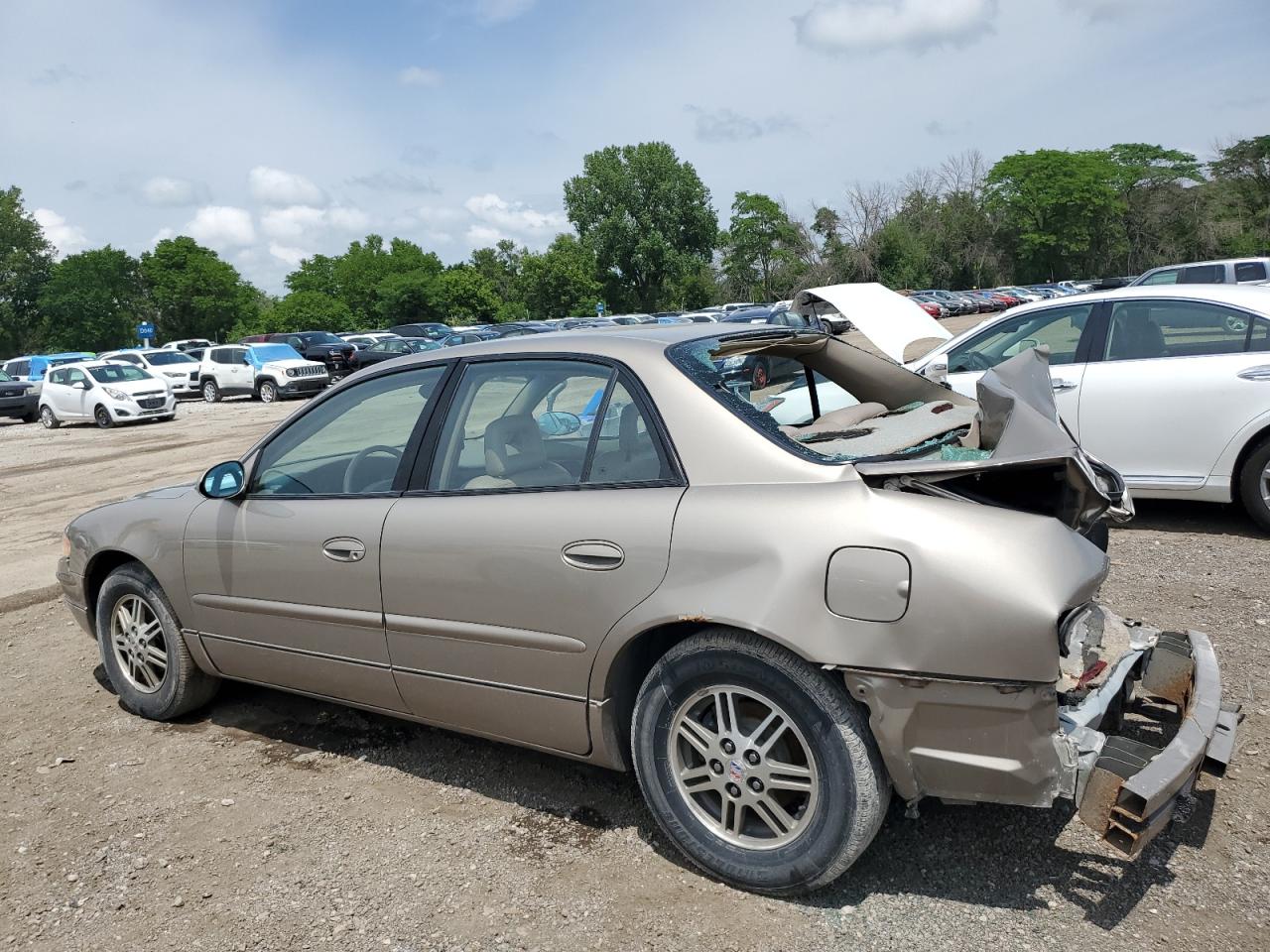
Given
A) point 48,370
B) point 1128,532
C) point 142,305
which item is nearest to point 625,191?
point 142,305

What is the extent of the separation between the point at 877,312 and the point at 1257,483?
134 inches

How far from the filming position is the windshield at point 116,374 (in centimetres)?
2333

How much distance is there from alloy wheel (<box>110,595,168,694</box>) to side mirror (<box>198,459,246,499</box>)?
829 millimetres

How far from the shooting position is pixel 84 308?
81625 mm

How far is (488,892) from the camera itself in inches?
121

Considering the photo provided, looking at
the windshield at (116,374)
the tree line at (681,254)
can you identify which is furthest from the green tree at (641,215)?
the windshield at (116,374)

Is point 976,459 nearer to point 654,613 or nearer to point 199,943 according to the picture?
point 654,613

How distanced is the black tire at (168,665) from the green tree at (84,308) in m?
88.9

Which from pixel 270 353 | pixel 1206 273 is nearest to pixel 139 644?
pixel 1206 273

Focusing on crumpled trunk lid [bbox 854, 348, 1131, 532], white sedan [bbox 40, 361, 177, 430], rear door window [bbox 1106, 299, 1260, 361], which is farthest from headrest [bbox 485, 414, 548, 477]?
white sedan [bbox 40, 361, 177, 430]

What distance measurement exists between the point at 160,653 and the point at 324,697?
3.42 feet

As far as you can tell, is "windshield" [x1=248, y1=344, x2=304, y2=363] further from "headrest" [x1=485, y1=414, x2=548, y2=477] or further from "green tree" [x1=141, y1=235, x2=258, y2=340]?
"green tree" [x1=141, y1=235, x2=258, y2=340]

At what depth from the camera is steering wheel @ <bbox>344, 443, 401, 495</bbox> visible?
147 inches

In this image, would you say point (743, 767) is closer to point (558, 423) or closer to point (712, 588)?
point (712, 588)
